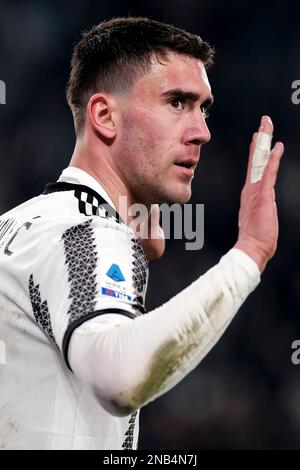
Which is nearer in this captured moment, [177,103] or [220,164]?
[177,103]

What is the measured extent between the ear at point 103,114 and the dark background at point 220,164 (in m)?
2.87

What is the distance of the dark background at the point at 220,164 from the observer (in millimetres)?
4902

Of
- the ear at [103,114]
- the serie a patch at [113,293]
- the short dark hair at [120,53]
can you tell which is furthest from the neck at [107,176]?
the serie a patch at [113,293]

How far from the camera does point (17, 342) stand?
179 centimetres

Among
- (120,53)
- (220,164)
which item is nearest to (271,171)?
(120,53)

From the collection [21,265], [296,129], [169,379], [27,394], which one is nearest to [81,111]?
[21,265]

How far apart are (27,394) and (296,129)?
13.1 feet

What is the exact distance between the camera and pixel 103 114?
233cm

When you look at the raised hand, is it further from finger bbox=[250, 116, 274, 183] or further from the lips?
the lips

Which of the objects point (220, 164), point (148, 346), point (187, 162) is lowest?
point (220, 164)

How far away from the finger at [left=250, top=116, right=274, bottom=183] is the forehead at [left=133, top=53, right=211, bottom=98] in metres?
0.53

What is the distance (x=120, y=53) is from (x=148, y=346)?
4.08 feet

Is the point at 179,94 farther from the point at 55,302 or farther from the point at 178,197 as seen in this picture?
the point at 55,302
